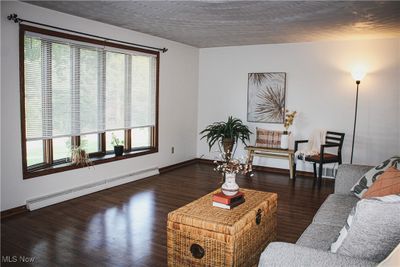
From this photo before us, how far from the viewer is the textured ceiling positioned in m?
3.71

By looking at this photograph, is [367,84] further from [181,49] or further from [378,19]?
[181,49]

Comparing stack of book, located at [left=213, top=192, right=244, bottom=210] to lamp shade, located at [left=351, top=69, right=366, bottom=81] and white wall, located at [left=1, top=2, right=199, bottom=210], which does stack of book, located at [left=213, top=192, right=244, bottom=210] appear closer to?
white wall, located at [left=1, top=2, right=199, bottom=210]

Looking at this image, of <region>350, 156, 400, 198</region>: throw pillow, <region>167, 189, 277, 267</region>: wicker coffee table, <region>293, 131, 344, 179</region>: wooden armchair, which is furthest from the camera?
<region>293, 131, 344, 179</region>: wooden armchair

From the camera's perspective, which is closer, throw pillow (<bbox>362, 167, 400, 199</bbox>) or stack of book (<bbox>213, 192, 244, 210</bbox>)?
throw pillow (<bbox>362, 167, 400, 199</bbox>)

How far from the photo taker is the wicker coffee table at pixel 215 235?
7.61ft

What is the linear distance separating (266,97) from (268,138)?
0.75 m

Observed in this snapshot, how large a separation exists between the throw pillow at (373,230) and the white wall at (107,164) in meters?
3.46

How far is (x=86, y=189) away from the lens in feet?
15.4

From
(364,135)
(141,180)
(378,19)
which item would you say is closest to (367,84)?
(364,135)

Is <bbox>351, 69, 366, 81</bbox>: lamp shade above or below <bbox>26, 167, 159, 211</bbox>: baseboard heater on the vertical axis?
above

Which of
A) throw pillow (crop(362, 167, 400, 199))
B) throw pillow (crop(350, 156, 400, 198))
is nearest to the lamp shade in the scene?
throw pillow (crop(350, 156, 400, 198))

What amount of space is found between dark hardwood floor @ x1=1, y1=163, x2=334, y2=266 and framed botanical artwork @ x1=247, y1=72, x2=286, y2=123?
4.30 ft

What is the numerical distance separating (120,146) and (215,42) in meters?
2.50

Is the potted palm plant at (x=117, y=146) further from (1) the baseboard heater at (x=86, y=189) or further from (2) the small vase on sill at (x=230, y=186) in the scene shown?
(2) the small vase on sill at (x=230, y=186)
